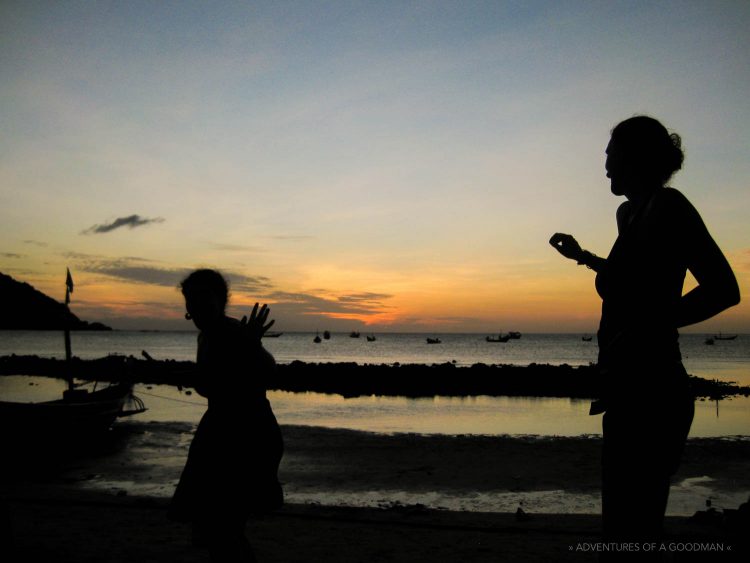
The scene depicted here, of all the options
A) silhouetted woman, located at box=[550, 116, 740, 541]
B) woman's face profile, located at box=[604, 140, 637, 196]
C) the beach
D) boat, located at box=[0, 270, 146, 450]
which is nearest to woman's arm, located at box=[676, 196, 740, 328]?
silhouetted woman, located at box=[550, 116, 740, 541]

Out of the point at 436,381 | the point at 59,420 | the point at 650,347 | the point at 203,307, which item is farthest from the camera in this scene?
the point at 436,381

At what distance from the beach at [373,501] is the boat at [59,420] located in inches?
28.3

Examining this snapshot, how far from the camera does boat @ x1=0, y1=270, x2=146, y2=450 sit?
522 inches

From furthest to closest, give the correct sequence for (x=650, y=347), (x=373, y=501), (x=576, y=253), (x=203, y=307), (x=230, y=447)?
(x=373, y=501), (x=203, y=307), (x=230, y=447), (x=576, y=253), (x=650, y=347)

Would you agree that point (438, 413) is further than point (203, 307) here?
Yes

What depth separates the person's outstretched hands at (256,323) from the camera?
135 inches

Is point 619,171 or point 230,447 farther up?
point 619,171

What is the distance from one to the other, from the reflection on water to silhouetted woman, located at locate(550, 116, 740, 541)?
15.7m

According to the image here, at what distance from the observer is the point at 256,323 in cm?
345

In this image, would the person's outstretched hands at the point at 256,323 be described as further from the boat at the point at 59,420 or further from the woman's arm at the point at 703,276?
the boat at the point at 59,420

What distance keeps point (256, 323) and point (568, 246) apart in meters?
1.76

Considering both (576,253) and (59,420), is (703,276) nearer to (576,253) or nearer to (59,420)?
(576,253)

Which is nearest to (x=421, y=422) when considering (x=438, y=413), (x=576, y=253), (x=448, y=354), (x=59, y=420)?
(x=438, y=413)

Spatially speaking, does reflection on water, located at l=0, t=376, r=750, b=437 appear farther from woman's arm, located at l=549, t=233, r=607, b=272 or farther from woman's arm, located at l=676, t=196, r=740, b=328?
woman's arm, located at l=676, t=196, r=740, b=328
